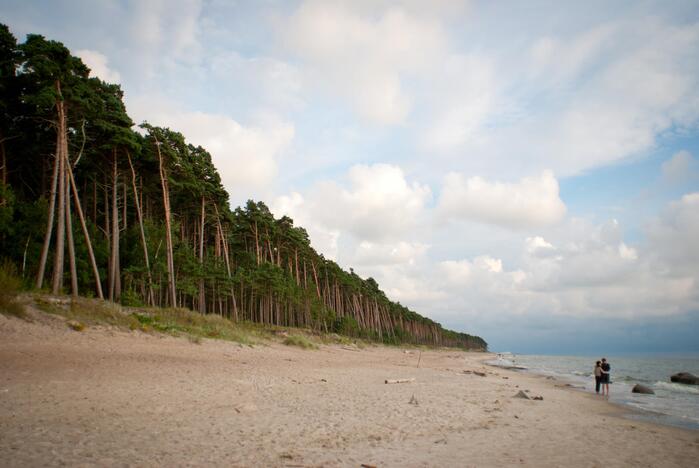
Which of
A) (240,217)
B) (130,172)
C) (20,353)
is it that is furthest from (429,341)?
(20,353)

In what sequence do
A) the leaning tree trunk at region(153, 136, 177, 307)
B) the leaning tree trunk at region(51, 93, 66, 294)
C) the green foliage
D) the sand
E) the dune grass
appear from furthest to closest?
the green foliage < the leaning tree trunk at region(153, 136, 177, 307) < the leaning tree trunk at region(51, 93, 66, 294) < the dune grass < the sand

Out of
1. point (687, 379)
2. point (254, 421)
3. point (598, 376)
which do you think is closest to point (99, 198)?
point (254, 421)

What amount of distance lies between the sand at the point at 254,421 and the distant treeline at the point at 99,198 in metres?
12.2

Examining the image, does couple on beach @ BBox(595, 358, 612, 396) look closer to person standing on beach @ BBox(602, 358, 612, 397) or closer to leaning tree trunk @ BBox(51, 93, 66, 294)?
person standing on beach @ BBox(602, 358, 612, 397)

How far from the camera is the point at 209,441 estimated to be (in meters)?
6.22

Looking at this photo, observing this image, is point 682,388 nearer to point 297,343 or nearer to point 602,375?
point 602,375

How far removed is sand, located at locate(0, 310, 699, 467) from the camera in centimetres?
575

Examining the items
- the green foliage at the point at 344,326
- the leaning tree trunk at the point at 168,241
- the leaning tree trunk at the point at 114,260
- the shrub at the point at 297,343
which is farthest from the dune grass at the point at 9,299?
the green foliage at the point at 344,326

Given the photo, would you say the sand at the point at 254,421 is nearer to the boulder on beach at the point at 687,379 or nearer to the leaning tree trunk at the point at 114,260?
the leaning tree trunk at the point at 114,260

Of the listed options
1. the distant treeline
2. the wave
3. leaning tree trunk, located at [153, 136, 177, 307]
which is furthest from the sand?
the wave

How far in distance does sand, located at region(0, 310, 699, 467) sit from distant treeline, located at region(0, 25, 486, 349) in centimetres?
1224

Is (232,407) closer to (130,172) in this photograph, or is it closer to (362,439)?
(362,439)

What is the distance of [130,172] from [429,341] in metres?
154

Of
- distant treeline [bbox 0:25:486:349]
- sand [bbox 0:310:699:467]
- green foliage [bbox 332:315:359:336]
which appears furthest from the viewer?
green foliage [bbox 332:315:359:336]
